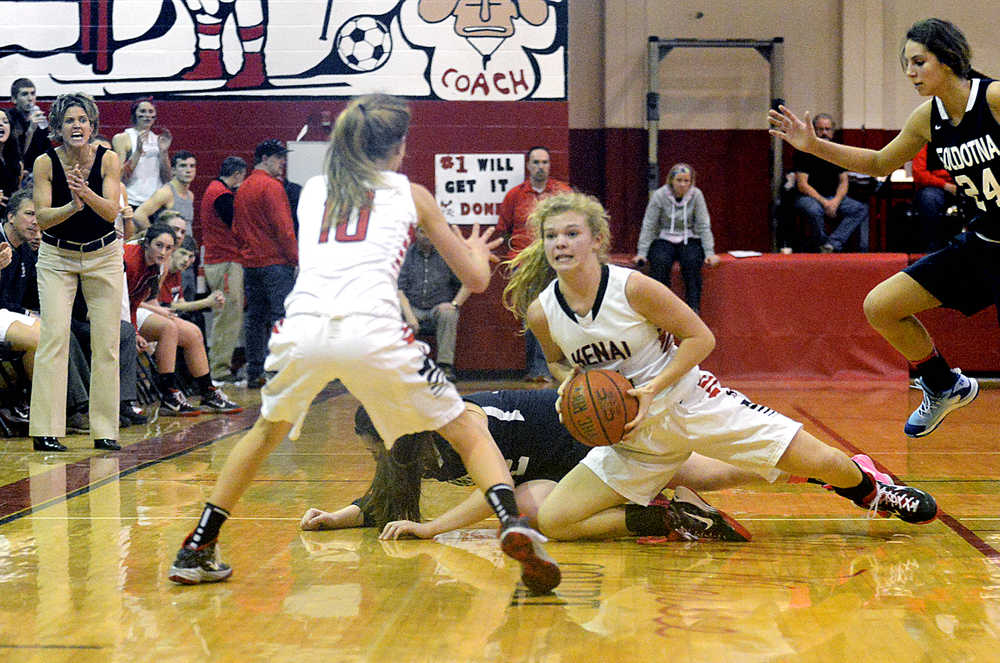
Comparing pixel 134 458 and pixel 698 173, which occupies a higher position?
pixel 698 173

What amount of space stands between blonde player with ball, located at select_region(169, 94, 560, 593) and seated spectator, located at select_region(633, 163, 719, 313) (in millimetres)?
6496

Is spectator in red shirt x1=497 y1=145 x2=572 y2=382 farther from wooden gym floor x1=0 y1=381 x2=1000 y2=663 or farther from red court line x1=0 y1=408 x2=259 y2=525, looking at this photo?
wooden gym floor x1=0 y1=381 x2=1000 y2=663

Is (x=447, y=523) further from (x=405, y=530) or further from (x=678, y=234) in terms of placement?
(x=678, y=234)

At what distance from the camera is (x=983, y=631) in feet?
8.67

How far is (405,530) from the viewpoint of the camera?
3713 mm

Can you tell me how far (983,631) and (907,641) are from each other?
207 millimetres

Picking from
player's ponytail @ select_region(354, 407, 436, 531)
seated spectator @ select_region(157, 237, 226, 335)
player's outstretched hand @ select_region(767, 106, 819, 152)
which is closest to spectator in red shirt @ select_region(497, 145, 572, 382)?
seated spectator @ select_region(157, 237, 226, 335)

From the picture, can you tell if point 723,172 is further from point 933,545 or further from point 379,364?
point 379,364

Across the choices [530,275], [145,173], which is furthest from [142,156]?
[530,275]

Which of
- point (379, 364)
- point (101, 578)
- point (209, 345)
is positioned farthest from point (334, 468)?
point (209, 345)

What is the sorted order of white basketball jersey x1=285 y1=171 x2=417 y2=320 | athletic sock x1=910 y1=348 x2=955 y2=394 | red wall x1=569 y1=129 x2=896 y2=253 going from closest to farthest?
white basketball jersey x1=285 y1=171 x2=417 y2=320 < athletic sock x1=910 y1=348 x2=955 y2=394 < red wall x1=569 y1=129 x2=896 y2=253

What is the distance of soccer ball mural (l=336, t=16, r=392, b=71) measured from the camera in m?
10.0

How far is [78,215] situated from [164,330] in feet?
6.16

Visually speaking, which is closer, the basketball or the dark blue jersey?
the basketball
